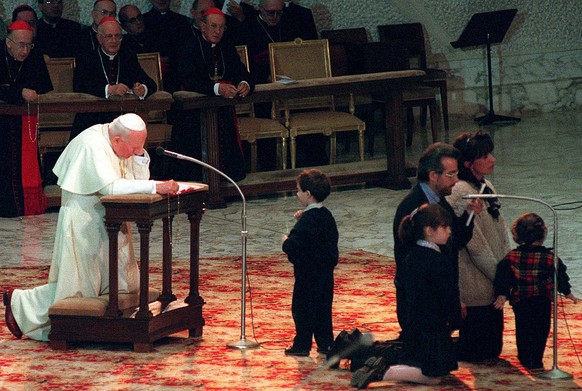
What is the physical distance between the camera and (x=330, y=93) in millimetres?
11203

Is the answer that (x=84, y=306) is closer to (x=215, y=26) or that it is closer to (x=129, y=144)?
(x=129, y=144)

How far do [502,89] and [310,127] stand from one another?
4.95 meters

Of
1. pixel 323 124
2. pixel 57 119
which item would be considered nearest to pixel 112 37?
pixel 57 119

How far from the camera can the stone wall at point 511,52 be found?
1535cm

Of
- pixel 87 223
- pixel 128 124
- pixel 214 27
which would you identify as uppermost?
pixel 214 27

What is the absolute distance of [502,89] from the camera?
51.8 ft

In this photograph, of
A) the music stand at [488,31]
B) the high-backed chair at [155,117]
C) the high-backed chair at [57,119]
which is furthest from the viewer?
the music stand at [488,31]

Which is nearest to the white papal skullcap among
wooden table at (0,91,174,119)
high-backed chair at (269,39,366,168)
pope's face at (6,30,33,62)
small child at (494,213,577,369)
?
small child at (494,213,577,369)

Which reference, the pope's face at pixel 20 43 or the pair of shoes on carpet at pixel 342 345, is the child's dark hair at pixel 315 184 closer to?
the pair of shoes on carpet at pixel 342 345

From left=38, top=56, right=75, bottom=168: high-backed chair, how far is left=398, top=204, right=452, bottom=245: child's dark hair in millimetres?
5129

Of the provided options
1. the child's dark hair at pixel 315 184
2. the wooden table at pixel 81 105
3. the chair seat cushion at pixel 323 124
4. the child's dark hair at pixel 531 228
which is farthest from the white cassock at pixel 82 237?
the chair seat cushion at pixel 323 124

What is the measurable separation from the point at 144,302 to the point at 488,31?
359 inches

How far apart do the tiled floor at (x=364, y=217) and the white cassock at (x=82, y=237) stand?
6.60ft

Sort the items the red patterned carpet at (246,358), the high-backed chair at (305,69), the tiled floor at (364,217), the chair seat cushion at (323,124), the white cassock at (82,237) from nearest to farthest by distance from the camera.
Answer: the red patterned carpet at (246,358) < the white cassock at (82,237) < the tiled floor at (364,217) < the chair seat cushion at (323,124) < the high-backed chair at (305,69)
